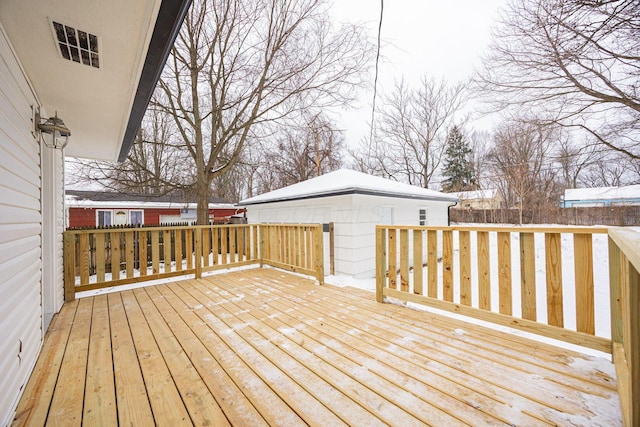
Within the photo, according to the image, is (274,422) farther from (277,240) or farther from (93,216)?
(93,216)

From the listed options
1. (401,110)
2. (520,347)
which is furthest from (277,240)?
(401,110)

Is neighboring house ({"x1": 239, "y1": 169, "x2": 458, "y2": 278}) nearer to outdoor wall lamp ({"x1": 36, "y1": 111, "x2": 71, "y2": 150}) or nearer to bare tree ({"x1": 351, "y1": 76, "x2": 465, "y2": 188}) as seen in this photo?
outdoor wall lamp ({"x1": 36, "y1": 111, "x2": 71, "y2": 150})

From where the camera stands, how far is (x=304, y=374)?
1837 mm

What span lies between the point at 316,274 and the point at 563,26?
697cm

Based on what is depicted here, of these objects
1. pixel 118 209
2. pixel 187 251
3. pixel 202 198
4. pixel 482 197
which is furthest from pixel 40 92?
pixel 482 197

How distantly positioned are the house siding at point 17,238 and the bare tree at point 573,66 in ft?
25.0

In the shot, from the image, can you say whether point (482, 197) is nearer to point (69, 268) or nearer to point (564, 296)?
point (564, 296)

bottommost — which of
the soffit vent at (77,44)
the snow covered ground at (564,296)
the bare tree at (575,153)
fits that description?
the snow covered ground at (564,296)

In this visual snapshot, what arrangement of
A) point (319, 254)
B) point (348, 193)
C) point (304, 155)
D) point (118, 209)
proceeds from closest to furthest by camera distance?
point (319, 254) < point (348, 193) < point (118, 209) < point (304, 155)

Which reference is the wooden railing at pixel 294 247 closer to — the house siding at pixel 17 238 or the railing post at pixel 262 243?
the railing post at pixel 262 243

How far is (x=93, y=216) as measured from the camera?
13.7 metres

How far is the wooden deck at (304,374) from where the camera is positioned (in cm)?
146

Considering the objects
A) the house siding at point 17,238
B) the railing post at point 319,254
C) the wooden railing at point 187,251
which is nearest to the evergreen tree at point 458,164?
the wooden railing at point 187,251

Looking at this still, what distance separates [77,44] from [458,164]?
20.7 m
